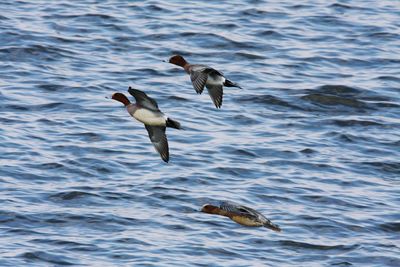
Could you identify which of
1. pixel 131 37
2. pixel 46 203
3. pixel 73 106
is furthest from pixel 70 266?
pixel 131 37

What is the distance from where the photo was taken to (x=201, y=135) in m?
18.5

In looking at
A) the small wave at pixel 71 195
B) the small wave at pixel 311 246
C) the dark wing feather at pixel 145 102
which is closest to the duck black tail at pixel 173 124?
the dark wing feather at pixel 145 102

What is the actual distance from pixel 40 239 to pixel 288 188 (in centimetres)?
359

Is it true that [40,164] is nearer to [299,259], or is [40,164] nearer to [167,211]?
[167,211]

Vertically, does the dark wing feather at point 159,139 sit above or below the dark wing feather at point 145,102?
below

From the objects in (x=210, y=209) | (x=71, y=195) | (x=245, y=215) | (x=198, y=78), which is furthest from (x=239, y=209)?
(x=71, y=195)

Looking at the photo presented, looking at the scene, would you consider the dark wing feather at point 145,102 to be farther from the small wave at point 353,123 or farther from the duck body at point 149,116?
the small wave at point 353,123

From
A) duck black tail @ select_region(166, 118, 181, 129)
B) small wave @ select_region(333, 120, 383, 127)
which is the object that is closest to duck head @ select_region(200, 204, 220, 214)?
duck black tail @ select_region(166, 118, 181, 129)

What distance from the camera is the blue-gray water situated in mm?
14898

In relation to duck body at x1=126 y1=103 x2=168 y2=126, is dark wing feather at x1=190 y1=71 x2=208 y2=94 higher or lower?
higher

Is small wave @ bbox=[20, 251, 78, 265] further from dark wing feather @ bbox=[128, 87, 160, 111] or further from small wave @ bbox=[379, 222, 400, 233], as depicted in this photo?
small wave @ bbox=[379, 222, 400, 233]

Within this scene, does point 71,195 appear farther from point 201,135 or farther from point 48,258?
point 201,135

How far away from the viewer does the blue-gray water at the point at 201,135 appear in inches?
587

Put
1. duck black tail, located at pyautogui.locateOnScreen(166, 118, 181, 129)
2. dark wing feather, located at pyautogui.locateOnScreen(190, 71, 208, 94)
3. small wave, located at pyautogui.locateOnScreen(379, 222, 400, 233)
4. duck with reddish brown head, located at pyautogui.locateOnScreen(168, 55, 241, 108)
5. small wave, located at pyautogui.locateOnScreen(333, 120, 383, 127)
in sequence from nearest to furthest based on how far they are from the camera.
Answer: duck black tail, located at pyautogui.locateOnScreen(166, 118, 181, 129)
dark wing feather, located at pyautogui.locateOnScreen(190, 71, 208, 94)
duck with reddish brown head, located at pyautogui.locateOnScreen(168, 55, 241, 108)
small wave, located at pyautogui.locateOnScreen(379, 222, 400, 233)
small wave, located at pyautogui.locateOnScreen(333, 120, 383, 127)
